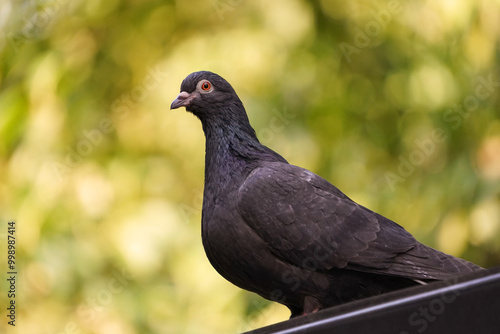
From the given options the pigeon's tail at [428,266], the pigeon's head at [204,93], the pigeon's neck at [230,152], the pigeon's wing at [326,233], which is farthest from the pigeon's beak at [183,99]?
the pigeon's tail at [428,266]

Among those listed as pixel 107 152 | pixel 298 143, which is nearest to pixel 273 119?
pixel 298 143

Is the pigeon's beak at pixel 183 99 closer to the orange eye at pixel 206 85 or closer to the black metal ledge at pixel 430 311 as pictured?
the orange eye at pixel 206 85

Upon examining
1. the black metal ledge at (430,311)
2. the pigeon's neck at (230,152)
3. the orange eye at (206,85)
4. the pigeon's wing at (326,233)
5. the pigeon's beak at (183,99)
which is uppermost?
the orange eye at (206,85)

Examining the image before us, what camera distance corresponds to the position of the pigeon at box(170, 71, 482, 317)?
374cm

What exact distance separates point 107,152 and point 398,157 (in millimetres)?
2511

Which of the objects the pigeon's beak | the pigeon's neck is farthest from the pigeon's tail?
the pigeon's beak

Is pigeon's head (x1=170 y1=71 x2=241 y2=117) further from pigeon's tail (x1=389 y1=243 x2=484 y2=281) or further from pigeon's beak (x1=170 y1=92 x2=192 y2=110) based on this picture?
pigeon's tail (x1=389 y1=243 x2=484 y2=281)

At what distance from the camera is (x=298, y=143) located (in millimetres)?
5984

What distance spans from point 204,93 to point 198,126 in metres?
1.97

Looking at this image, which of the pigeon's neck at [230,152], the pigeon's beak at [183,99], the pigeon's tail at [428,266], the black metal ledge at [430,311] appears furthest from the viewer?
the pigeon's beak at [183,99]

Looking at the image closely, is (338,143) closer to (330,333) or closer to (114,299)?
(114,299)

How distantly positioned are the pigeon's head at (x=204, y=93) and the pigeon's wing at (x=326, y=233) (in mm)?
562

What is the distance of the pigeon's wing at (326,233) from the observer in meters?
3.74

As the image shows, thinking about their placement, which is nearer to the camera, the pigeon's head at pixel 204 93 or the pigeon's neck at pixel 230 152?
the pigeon's neck at pixel 230 152
